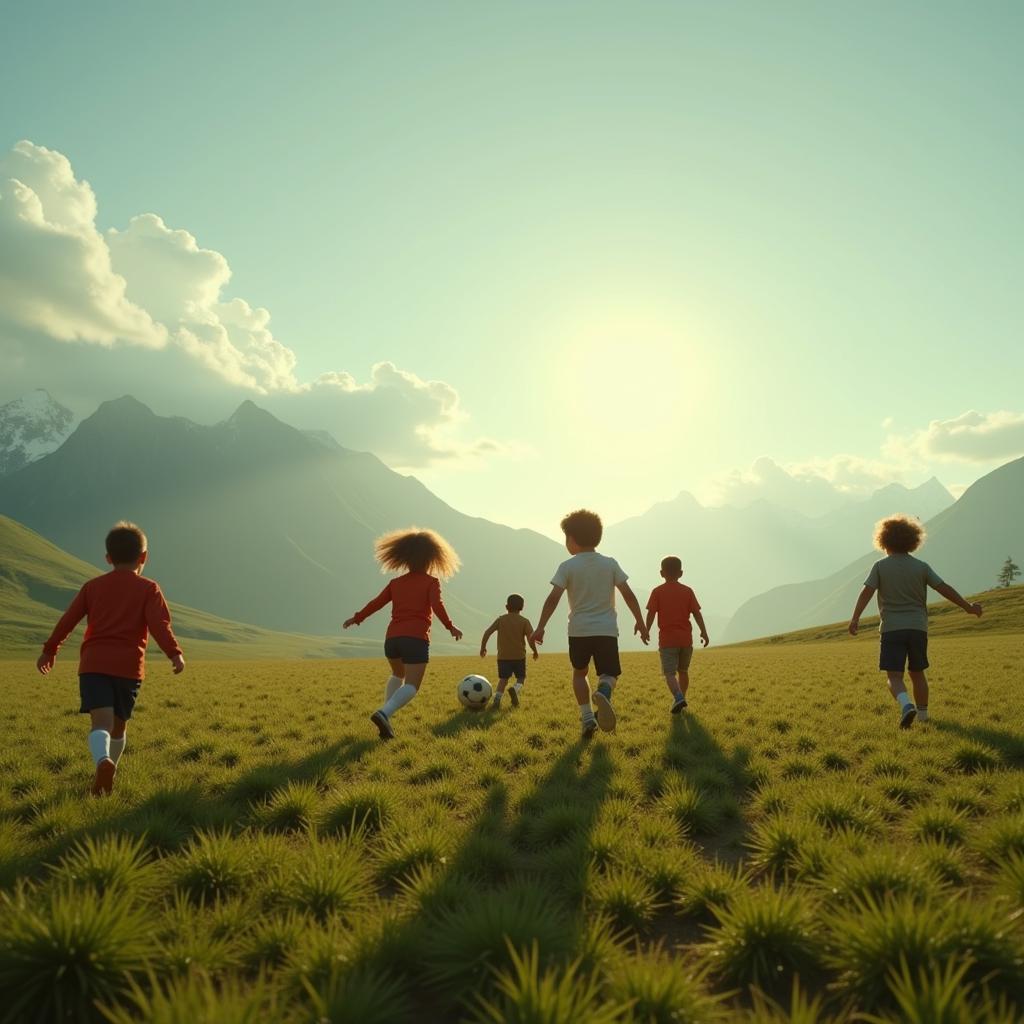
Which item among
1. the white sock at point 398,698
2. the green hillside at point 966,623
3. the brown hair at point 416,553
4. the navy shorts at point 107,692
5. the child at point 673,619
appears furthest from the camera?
the green hillside at point 966,623

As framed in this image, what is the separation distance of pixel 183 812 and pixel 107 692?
1915 millimetres

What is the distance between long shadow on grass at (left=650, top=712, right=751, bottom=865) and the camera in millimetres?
5707

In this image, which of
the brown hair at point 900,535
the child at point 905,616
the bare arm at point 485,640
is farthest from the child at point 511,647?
the brown hair at point 900,535

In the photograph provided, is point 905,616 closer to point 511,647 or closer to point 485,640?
point 485,640

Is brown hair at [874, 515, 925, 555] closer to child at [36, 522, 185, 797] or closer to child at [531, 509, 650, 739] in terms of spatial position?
child at [531, 509, 650, 739]

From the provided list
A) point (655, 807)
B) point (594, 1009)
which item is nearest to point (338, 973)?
point (594, 1009)

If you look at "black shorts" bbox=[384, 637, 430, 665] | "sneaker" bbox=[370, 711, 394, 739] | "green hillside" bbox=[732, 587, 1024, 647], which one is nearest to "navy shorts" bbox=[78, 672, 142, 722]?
"sneaker" bbox=[370, 711, 394, 739]

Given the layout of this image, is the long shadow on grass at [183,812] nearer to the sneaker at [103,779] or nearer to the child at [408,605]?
the sneaker at [103,779]

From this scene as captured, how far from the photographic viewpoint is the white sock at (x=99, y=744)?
6699mm

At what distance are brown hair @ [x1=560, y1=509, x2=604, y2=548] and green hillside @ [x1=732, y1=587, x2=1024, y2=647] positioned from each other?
52.6 metres

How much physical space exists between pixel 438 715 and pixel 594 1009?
989 centimetres

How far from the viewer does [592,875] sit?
4.53m

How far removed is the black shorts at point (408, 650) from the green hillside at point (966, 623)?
177 feet

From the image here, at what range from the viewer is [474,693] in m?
13.4
